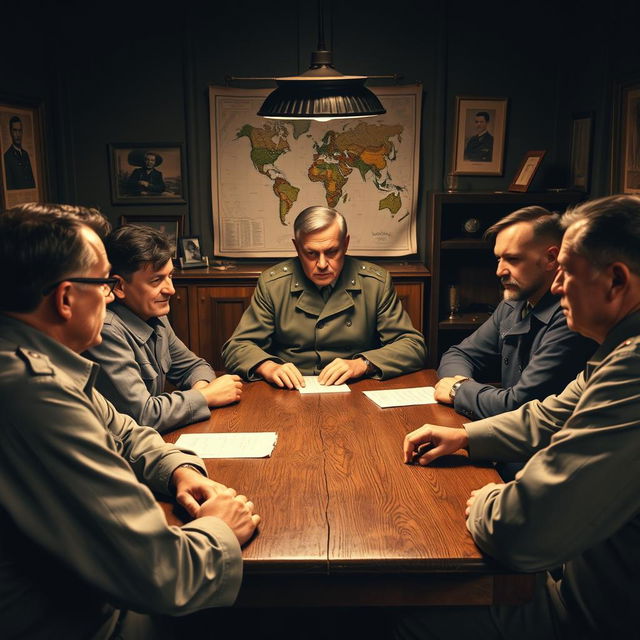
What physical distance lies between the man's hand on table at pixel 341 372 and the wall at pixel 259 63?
231cm

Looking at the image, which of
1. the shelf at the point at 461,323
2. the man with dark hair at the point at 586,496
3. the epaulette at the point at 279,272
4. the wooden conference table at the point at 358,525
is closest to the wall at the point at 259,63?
the shelf at the point at 461,323

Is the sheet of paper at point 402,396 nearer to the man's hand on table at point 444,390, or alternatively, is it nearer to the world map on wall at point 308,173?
the man's hand on table at point 444,390

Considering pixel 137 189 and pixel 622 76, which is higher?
pixel 622 76

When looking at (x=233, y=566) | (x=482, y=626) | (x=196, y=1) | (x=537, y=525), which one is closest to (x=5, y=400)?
(x=233, y=566)

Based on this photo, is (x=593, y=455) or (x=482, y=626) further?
→ (x=482, y=626)

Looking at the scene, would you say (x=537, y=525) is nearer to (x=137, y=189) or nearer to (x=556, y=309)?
(x=556, y=309)

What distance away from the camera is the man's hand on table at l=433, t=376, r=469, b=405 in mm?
2637

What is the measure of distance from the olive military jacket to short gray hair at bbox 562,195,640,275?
1726 millimetres

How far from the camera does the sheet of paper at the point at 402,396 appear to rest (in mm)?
2646

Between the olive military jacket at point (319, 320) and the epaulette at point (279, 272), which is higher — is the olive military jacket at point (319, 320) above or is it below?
below

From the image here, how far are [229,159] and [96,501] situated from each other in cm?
383

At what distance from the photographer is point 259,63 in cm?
473

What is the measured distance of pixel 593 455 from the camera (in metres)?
1.45

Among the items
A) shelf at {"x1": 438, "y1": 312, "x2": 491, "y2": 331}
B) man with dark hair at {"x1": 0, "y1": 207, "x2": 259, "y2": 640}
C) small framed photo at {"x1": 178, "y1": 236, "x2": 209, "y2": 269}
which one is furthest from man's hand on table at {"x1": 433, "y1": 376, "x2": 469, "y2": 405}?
small framed photo at {"x1": 178, "y1": 236, "x2": 209, "y2": 269}
